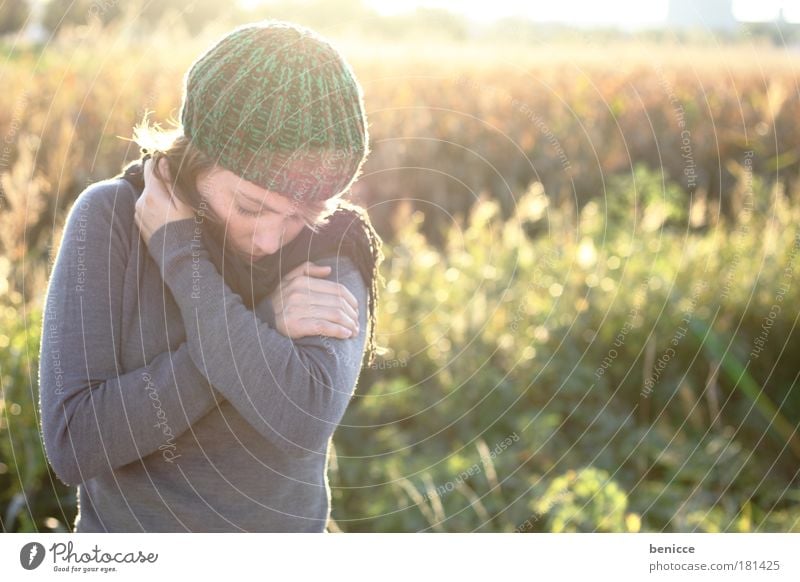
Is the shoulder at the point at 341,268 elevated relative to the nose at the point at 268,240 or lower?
lower

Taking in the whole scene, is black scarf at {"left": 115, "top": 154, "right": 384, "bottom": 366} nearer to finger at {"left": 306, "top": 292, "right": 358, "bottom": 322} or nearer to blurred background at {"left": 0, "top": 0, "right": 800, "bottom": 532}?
finger at {"left": 306, "top": 292, "right": 358, "bottom": 322}

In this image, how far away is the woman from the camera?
1.35 m

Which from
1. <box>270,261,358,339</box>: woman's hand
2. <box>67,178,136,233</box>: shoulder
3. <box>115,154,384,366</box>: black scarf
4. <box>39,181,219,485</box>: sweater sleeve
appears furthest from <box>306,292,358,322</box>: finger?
<box>67,178,136,233</box>: shoulder

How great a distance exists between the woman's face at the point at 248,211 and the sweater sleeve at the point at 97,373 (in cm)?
16

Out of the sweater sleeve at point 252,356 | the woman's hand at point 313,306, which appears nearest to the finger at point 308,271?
the woman's hand at point 313,306

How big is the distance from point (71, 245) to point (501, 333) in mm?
1927

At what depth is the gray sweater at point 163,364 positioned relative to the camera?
1.34 metres

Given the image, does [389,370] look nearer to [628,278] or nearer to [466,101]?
[628,278]

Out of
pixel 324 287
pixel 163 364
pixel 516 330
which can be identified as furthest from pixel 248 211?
pixel 516 330

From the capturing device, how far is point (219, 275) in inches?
55.1

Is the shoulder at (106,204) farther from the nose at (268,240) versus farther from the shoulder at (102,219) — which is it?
the nose at (268,240)

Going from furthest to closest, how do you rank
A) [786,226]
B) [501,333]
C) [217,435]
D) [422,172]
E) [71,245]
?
[422,172] < [786,226] < [501,333] < [217,435] < [71,245]

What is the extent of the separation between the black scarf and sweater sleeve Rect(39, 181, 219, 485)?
0.41 ft
